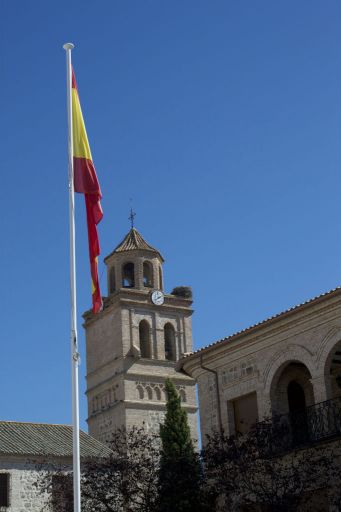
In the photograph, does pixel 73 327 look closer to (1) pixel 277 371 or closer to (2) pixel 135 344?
(1) pixel 277 371

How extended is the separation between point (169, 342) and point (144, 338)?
1.73 m

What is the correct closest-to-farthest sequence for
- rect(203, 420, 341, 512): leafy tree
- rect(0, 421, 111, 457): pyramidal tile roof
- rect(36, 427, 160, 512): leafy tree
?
rect(203, 420, 341, 512): leafy tree
rect(36, 427, 160, 512): leafy tree
rect(0, 421, 111, 457): pyramidal tile roof

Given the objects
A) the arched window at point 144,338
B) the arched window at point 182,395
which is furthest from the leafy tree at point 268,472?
the arched window at point 144,338

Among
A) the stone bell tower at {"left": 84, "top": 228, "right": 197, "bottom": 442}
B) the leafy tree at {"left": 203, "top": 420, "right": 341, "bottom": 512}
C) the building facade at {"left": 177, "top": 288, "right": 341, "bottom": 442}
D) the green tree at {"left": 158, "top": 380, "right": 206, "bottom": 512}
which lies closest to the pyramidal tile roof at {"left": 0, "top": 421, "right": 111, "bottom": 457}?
the building facade at {"left": 177, "top": 288, "right": 341, "bottom": 442}

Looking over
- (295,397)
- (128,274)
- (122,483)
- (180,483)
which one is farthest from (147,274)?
(180,483)

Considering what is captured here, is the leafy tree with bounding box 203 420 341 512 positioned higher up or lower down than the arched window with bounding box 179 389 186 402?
lower down

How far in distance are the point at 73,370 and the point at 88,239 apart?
7.38 ft

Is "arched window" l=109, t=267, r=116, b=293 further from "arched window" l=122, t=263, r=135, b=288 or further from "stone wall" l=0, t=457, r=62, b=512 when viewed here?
"stone wall" l=0, t=457, r=62, b=512

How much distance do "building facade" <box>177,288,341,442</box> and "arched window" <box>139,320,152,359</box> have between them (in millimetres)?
26969

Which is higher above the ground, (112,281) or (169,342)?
(112,281)

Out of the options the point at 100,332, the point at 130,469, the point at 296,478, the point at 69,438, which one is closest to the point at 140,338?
the point at 100,332

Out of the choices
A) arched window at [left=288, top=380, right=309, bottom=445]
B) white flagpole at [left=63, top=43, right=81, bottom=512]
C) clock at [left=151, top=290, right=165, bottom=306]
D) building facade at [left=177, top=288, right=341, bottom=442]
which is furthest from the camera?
clock at [left=151, top=290, right=165, bottom=306]

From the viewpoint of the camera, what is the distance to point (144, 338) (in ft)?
177

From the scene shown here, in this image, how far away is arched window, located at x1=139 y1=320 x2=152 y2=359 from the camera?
175ft
